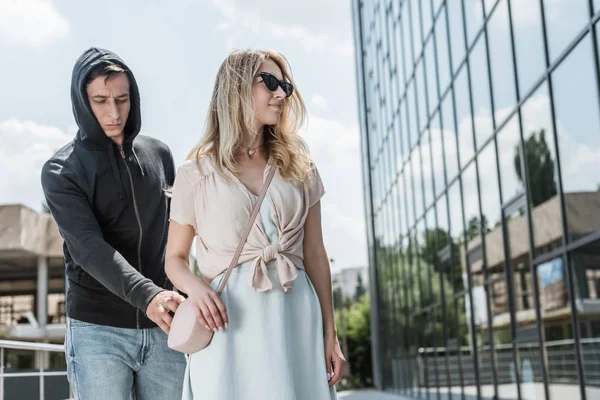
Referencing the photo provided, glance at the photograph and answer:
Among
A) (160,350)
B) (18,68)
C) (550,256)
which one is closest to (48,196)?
(160,350)

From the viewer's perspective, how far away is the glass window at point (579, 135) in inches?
267

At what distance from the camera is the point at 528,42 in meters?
8.51

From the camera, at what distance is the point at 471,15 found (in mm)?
11336

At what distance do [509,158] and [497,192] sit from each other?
0.80 meters

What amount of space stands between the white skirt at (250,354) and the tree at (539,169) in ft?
20.2

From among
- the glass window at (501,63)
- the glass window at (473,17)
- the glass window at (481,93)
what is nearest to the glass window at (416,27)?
the glass window at (473,17)

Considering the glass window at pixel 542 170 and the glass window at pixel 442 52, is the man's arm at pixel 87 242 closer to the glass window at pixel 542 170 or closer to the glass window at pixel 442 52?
the glass window at pixel 542 170

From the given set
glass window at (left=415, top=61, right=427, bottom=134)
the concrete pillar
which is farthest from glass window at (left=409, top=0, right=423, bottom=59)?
the concrete pillar

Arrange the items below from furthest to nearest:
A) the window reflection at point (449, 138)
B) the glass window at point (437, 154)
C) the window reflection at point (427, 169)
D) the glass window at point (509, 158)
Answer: the window reflection at point (427, 169) → the glass window at point (437, 154) → the window reflection at point (449, 138) → the glass window at point (509, 158)

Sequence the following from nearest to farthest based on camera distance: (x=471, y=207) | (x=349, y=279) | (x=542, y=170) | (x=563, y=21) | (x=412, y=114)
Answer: (x=563, y=21) < (x=542, y=170) < (x=471, y=207) < (x=412, y=114) < (x=349, y=279)

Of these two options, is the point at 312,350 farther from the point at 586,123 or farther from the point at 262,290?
the point at 586,123

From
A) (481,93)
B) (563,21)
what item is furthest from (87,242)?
(481,93)

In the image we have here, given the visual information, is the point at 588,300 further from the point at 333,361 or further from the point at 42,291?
the point at 42,291

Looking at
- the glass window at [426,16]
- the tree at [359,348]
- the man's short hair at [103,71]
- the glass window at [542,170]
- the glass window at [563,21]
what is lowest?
the tree at [359,348]
